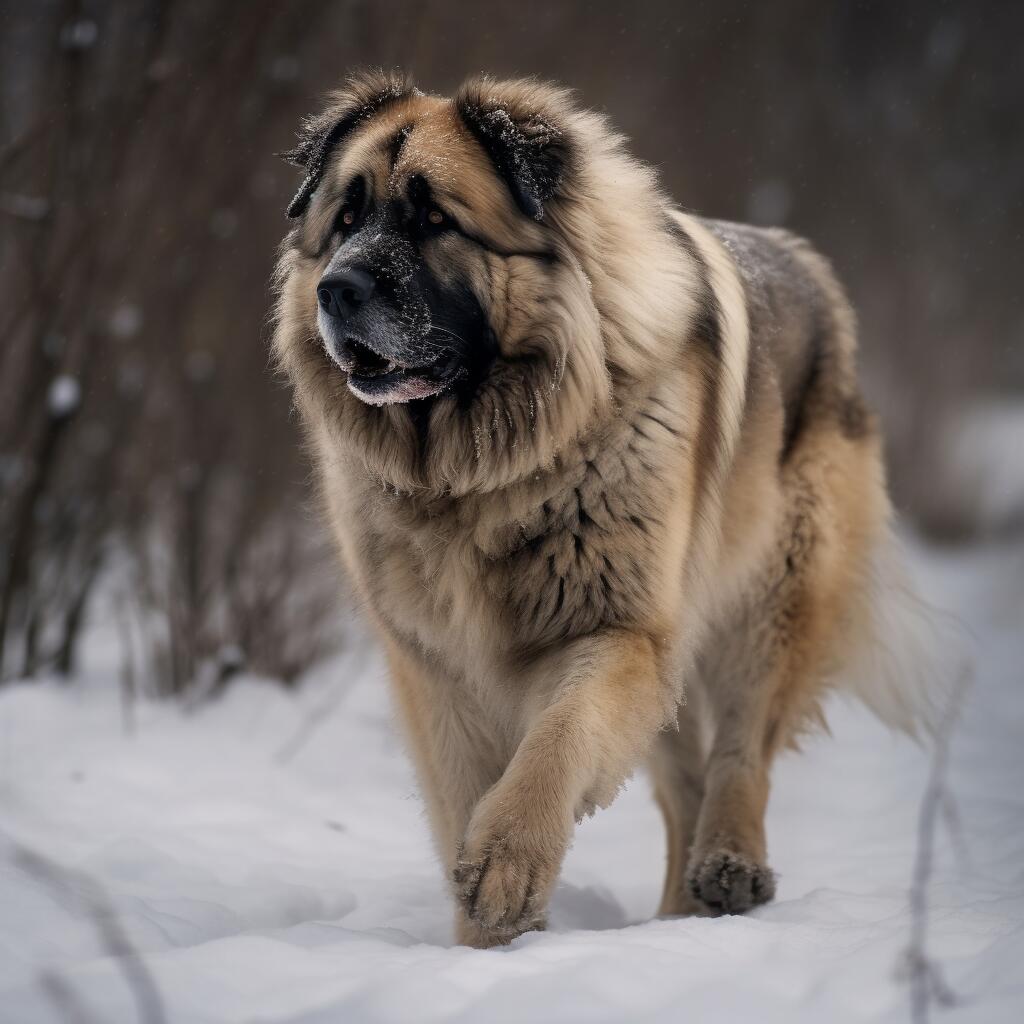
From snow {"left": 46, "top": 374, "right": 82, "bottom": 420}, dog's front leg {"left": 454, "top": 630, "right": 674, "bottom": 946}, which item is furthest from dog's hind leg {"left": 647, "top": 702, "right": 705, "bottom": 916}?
snow {"left": 46, "top": 374, "right": 82, "bottom": 420}

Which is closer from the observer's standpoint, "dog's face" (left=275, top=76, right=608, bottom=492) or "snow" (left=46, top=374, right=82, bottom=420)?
"dog's face" (left=275, top=76, right=608, bottom=492)

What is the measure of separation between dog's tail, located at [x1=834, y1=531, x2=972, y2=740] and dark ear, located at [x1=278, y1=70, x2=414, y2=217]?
207 cm

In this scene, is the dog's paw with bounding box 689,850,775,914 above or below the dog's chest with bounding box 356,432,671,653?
below

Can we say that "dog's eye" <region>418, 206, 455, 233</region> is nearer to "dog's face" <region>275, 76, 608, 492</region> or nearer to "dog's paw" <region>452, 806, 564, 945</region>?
"dog's face" <region>275, 76, 608, 492</region>

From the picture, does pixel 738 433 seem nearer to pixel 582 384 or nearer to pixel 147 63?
pixel 582 384

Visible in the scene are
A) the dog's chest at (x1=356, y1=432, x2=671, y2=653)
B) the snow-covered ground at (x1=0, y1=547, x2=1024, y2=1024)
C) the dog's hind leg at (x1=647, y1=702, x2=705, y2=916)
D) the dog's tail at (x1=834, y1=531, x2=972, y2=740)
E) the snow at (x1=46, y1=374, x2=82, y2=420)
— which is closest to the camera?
the snow-covered ground at (x1=0, y1=547, x2=1024, y2=1024)

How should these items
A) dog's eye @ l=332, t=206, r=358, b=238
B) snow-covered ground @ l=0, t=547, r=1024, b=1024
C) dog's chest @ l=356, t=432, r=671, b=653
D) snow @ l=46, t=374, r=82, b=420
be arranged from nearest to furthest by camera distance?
Result: snow-covered ground @ l=0, t=547, r=1024, b=1024 → dog's chest @ l=356, t=432, r=671, b=653 → dog's eye @ l=332, t=206, r=358, b=238 → snow @ l=46, t=374, r=82, b=420

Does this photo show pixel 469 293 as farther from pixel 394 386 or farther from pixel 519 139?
pixel 519 139

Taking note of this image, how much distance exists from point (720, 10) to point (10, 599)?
9.23 meters

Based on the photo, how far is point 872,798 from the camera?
13.2 ft

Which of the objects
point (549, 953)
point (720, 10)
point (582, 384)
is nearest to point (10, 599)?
point (582, 384)

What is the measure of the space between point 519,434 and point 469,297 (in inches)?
13.4

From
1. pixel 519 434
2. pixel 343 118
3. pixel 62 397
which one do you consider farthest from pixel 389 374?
pixel 62 397

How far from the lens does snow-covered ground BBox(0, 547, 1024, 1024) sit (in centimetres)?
171
